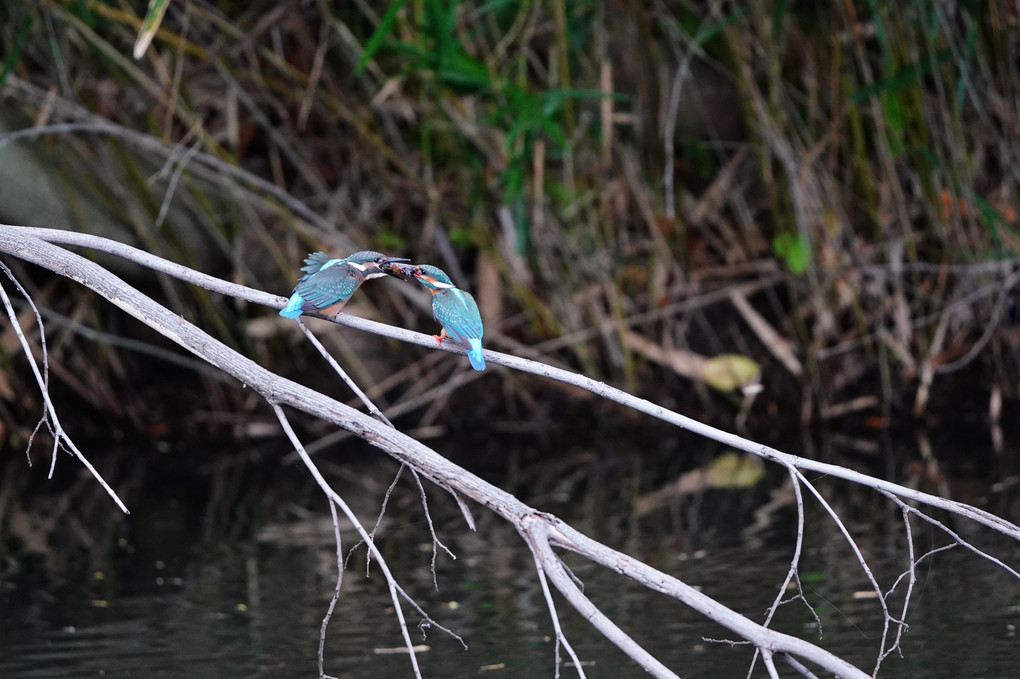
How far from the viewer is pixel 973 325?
5.54 metres

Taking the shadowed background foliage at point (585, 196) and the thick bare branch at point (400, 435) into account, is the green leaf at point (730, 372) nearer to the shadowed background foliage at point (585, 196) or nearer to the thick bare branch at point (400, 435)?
the shadowed background foliage at point (585, 196)

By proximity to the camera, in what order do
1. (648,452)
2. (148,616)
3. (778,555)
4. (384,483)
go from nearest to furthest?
(148,616), (778,555), (384,483), (648,452)

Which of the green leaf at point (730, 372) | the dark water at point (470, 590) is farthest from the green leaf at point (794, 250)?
the dark water at point (470, 590)

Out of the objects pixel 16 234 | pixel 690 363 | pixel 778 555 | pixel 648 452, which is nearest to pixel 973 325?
pixel 690 363

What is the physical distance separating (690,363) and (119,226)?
2.85 metres

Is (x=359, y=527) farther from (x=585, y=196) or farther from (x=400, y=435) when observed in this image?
(x=585, y=196)

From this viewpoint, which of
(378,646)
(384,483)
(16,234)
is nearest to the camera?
(16,234)

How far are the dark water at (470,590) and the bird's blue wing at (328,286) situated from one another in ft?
3.28

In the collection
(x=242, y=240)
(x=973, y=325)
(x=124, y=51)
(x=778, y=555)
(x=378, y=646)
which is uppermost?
(x=124, y=51)

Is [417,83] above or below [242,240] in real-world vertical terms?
above

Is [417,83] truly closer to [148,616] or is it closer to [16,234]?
[148,616]

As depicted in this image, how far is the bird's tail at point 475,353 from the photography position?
1.71 m

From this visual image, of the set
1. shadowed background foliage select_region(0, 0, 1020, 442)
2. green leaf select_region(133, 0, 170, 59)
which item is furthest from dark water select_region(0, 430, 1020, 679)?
green leaf select_region(133, 0, 170, 59)

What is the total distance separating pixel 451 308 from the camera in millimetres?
1842
